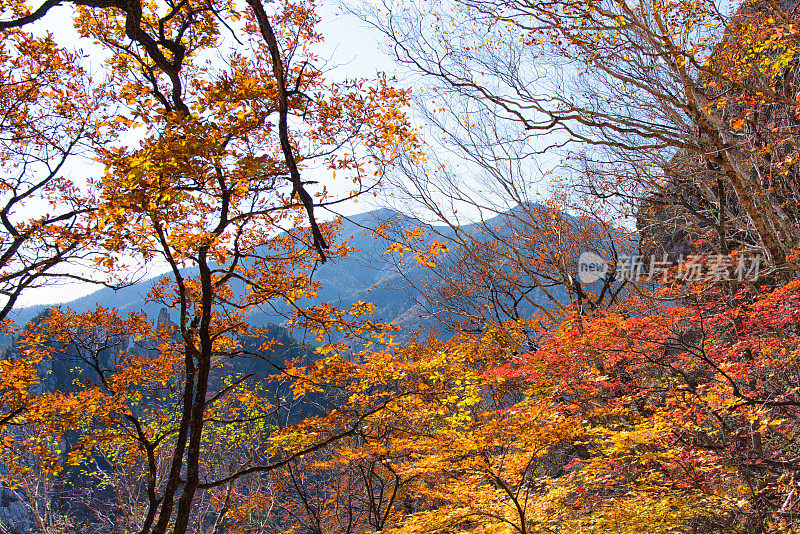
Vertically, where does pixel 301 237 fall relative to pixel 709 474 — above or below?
above

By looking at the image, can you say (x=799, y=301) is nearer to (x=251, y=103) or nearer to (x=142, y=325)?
(x=251, y=103)

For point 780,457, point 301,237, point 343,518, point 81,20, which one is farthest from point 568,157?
point 343,518

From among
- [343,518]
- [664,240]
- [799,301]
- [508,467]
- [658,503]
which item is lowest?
[343,518]

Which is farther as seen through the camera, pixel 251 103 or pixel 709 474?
pixel 709 474

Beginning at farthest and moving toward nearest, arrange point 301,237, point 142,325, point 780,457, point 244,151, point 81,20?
point 780,457, point 142,325, point 301,237, point 81,20, point 244,151

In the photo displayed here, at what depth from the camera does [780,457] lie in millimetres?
6832

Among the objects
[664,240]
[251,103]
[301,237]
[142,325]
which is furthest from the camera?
[664,240]

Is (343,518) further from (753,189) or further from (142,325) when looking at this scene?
(753,189)

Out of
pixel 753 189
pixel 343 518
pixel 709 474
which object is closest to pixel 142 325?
pixel 753 189

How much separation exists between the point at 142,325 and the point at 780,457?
947 centimetres

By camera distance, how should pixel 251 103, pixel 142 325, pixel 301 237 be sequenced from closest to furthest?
pixel 251 103
pixel 301 237
pixel 142 325

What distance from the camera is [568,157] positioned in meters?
6.95

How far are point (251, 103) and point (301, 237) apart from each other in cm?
165

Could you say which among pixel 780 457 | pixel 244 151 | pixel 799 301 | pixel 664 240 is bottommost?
pixel 780 457
